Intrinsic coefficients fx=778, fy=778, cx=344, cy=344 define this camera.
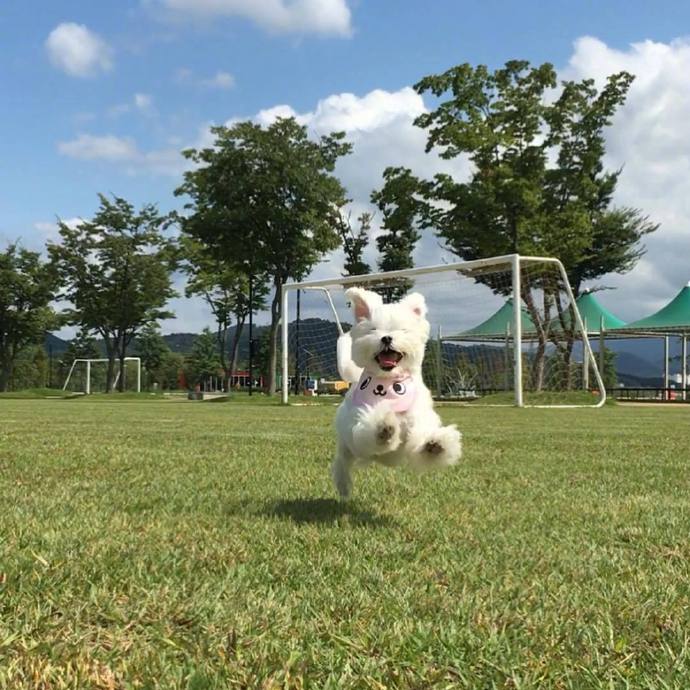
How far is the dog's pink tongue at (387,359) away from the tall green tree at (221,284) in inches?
1113

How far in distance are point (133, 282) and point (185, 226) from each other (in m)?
7.82

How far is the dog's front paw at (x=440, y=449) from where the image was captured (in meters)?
3.67

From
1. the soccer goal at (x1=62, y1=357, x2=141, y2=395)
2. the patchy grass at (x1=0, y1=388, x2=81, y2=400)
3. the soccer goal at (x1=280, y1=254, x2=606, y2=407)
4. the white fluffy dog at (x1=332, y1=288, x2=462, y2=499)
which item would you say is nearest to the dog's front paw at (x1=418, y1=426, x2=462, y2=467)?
the white fluffy dog at (x1=332, y1=288, x2=462, y2=499)

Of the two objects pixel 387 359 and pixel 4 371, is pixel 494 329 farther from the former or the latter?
pixel 387 359

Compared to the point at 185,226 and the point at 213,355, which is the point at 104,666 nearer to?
the point at 185,226

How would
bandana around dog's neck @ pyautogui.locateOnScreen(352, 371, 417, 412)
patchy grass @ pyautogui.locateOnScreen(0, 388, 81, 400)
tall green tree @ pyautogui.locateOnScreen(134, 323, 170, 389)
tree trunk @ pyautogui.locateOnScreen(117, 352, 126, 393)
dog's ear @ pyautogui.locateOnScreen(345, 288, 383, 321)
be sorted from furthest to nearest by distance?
tall green tree @ pyautogui.locateOnScreen(134, 323, 170, 389) → tree trunk @ pyautogui.locateOnScreen(117, 352, 126, 393) → patchy grass @ pyautogui.locateOnScreen(0, 388, 81, 400) → dog's ear @ pyautogui.locateOnScreen(345, 288, 383, 321) → bandana around dog's neck @ pyautogui.locateOnScreen(352, 371, 417, 412)

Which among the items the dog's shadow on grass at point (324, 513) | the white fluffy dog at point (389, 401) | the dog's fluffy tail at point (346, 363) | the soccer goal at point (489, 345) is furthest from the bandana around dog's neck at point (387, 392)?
the soccer goal at point (489, 345)

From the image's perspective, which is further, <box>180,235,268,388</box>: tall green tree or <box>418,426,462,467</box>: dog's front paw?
<box>180,235,268,388</box>: tall green tree

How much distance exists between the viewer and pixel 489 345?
28.4m

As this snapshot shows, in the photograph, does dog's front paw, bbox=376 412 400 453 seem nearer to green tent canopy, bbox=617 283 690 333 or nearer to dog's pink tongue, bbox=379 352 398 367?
dog's pink tongue, bbox=379 352 398 367

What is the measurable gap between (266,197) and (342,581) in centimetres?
2848

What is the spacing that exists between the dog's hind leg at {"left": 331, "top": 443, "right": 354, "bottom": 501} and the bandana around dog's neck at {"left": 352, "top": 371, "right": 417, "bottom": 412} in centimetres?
33

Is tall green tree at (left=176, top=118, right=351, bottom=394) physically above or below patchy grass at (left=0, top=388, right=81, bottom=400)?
above

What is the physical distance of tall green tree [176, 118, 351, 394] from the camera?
29828 millimetres
